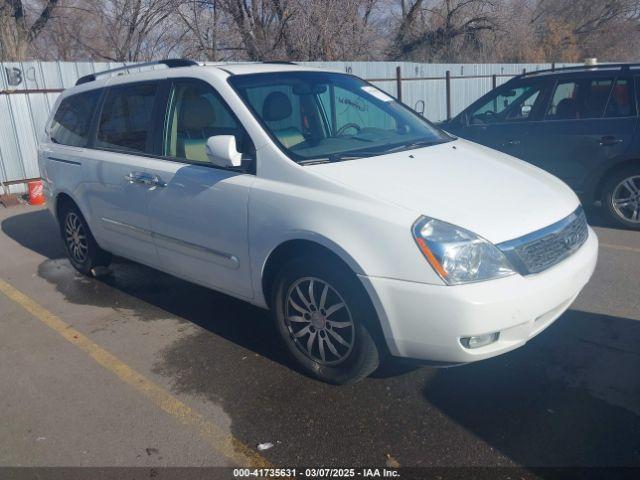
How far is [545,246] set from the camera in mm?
3215

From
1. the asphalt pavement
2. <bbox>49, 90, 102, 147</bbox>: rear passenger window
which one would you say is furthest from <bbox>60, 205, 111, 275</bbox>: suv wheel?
the asphalt pavement

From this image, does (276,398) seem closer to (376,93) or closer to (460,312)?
(460,312)

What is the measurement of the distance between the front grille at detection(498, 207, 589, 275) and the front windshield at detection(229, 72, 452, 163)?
1.16 meters

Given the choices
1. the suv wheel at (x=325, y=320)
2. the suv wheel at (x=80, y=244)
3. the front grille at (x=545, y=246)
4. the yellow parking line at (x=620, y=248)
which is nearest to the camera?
the front grille at (x=545, y=246)

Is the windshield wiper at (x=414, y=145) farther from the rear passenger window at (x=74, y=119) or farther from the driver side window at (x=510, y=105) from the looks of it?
the driver side window at (x=510, y=105)

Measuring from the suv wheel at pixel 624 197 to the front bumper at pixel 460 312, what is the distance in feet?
12.3

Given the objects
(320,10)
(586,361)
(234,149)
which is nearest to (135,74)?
(234,149)

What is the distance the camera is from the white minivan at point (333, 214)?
3006 mm

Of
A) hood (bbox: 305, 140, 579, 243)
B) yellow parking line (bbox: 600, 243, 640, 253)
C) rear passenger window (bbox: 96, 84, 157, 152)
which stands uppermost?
rear passenger window (bbox: 96, 84, 157, 152)

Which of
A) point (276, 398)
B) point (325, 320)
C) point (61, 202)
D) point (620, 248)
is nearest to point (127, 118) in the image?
point (61, 202)

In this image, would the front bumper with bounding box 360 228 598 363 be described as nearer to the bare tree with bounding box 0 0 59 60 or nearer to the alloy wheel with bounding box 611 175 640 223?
the alloy wheel with bounding box 611 175 640 223

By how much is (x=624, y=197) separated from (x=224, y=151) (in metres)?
4.77

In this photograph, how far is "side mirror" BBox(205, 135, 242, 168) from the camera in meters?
3.64

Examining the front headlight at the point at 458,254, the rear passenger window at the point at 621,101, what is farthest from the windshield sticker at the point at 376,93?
the rear passenger window at the point at 621,101
